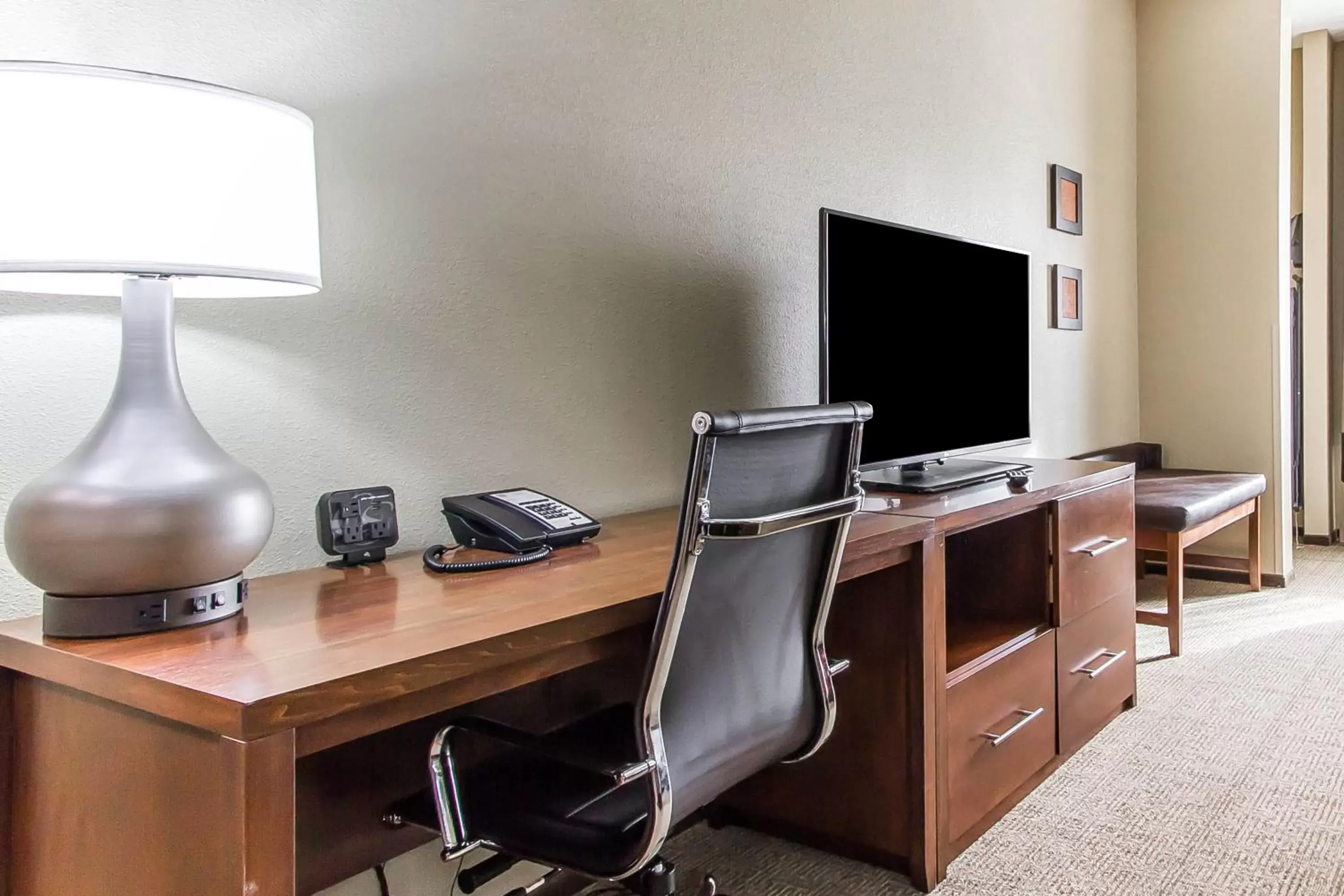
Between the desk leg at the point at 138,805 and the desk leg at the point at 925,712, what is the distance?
1.27 meters

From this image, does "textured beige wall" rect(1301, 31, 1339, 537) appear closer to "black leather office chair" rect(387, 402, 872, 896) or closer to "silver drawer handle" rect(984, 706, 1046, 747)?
"silver drawer handle" rect(984, 706, 1046, 747)

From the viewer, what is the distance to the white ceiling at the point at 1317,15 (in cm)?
490

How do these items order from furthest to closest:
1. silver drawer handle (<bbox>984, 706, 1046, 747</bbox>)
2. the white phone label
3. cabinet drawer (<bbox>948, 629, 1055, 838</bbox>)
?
silver drawer handle (<bbox>984, 706, 1046, 747</bbox>), cabinet drawer (<bbox>948, 629, 1055, 838</bbox>), the white phone label

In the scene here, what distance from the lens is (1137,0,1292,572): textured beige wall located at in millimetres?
4438

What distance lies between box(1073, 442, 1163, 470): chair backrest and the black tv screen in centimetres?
153

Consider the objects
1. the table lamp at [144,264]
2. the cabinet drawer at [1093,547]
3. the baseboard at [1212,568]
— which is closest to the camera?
the table lamp at [144,264]

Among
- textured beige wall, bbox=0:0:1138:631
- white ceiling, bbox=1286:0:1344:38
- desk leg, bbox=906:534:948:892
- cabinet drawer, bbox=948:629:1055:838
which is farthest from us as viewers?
white ceiling, bbox=1286:0:1344:38

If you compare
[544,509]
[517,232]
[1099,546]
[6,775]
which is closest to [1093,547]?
[1099,546]

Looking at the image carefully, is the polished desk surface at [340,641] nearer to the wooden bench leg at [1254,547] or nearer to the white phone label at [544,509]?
the white phone label at [544,509]

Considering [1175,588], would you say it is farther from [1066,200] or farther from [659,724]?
[659,724]

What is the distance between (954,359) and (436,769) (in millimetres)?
1794

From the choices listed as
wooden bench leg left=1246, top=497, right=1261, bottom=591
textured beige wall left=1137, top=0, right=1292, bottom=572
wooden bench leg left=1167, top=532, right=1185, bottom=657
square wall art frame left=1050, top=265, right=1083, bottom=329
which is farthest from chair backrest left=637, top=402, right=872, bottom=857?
textured beige wall left=1137, top=0, right=1292, bottom=572

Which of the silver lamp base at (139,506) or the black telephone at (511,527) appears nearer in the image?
the silver lamp base at (139,506)

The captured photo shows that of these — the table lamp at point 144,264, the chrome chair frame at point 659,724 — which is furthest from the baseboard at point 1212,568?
the table lamp at point 144,264
